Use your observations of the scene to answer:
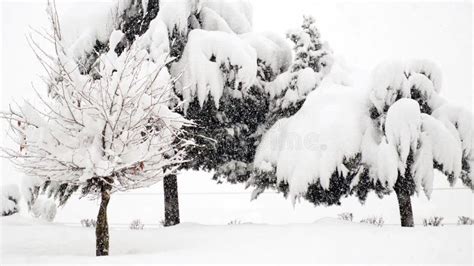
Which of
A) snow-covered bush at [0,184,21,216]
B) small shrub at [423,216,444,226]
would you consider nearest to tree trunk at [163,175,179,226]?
snow-covered bush at [0,184,21,216]

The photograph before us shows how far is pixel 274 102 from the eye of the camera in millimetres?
11414

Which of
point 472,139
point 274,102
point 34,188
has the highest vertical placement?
point 274,102

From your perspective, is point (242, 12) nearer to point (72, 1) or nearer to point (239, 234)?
point (72, 1)

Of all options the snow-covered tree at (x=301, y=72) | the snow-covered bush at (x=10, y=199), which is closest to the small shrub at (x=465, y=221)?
the snow-covered tree at (x=301, y=72)

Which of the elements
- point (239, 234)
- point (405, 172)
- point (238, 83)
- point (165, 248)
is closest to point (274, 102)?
point (238, 83)

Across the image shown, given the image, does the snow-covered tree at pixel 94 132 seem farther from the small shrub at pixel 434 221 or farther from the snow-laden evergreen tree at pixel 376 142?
the small shrub at pixel 434 221

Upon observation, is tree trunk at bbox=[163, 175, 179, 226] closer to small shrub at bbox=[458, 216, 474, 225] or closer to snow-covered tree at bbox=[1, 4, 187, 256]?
snow-covered tree at bbox=[1, 4, 187, 256]

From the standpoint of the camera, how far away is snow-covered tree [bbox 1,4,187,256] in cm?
575

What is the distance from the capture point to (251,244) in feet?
21.8

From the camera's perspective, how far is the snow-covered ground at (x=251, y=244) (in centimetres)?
560

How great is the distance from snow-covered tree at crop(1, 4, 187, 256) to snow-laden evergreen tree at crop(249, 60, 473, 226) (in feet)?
14.8

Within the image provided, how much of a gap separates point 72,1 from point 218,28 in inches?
156

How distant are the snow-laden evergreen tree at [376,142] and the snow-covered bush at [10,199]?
880 centimetres

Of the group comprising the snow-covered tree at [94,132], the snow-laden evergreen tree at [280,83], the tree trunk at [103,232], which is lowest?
the tree trunk at [103,232]
